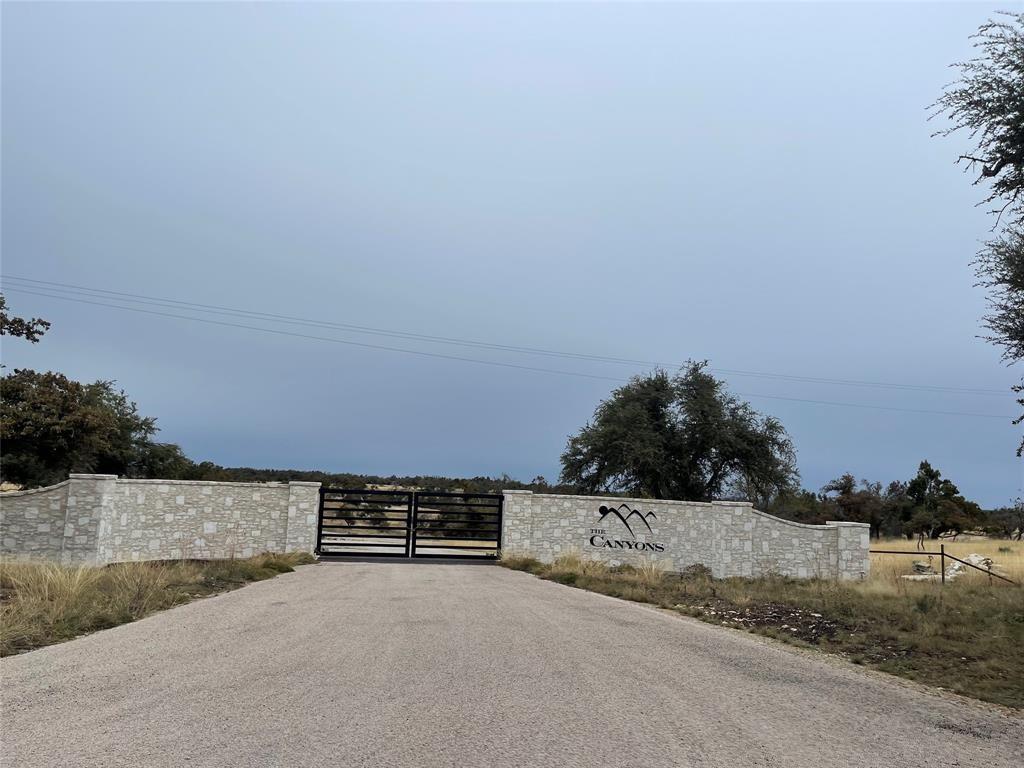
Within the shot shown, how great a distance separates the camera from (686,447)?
115 ft

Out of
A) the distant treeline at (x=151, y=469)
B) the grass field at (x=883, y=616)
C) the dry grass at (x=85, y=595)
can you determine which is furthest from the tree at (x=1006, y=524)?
the dry grass at (x=85, y=595)

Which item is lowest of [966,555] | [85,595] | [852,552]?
[966,555]

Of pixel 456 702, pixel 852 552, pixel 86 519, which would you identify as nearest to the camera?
pixel 456 702

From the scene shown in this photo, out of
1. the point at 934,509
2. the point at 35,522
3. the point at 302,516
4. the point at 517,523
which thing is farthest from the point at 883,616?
the point at 934,509

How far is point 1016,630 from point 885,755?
7688 mm

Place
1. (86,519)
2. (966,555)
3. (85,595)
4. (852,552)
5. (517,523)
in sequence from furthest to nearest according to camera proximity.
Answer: (966,555), (852,552), (517,523), (86,519), (85,595)

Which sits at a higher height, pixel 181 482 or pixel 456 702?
pixel 181 482

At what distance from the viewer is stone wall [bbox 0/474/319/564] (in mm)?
19266

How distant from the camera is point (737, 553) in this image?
24.5 metres

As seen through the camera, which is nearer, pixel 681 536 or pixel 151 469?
pixel 681 536

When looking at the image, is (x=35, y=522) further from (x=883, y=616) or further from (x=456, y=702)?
(x=883, y=616)

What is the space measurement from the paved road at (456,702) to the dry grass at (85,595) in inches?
21.1

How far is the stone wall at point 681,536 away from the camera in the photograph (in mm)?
24391

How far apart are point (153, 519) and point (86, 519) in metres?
2.06
